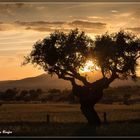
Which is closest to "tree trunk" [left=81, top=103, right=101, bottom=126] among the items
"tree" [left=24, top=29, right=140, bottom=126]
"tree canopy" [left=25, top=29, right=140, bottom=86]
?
"tree" [left=24, top=29, right=140, bottom=126]

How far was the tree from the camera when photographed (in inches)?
335

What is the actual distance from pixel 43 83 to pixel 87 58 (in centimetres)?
86

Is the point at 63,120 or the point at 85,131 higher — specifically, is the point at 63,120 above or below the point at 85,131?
above

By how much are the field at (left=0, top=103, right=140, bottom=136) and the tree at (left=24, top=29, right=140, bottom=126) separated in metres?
0.16

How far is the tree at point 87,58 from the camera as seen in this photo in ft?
27.9

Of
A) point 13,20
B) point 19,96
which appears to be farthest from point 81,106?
point 13,20

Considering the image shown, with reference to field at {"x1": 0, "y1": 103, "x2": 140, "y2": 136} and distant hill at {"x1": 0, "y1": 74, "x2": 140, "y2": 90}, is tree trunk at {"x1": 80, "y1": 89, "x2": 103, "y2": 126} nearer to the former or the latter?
field at {"x1": 0, "y1": 103, "x2": 140, "y2": 136}

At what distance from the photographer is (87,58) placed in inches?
342

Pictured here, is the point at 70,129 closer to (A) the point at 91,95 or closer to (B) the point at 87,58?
(A) the point at 91,95

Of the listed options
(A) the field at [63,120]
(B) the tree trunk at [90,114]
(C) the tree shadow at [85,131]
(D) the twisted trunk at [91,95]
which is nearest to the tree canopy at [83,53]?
(D) the twisted trunk at [91,95]

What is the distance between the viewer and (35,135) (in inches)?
329

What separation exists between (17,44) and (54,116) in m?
1.30

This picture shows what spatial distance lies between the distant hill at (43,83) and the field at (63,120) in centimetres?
29

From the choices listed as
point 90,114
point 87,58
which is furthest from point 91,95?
point 87,58
